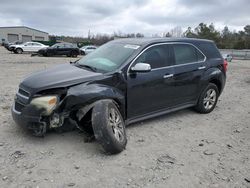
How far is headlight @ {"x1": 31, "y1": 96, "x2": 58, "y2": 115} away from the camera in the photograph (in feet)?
11.7

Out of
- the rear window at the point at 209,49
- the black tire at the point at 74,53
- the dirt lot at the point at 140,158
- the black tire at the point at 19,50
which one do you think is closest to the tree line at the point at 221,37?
the black tire at the point at 74,53

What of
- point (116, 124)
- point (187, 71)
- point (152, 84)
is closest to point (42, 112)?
point (116, 124)

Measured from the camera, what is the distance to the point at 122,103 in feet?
13.5

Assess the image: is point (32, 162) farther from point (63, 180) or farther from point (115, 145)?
point (115, 145)

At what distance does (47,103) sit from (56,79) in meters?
0.46

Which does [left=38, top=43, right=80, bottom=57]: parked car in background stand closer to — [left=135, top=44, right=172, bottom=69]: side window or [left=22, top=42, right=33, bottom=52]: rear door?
[left=22, top=42, right=33, bottom=52]: rear door

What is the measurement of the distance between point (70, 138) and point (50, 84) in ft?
3.22

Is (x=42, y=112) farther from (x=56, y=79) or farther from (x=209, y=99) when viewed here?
(x=209, y=99)

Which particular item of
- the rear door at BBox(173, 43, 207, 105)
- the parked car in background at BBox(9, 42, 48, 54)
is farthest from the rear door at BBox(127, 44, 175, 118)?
the parked car in background at BBox(9, 42, 48, 54)

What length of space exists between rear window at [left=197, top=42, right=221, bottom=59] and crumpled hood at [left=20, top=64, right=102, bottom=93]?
2.83 metres

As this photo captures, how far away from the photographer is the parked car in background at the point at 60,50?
24.2 meters

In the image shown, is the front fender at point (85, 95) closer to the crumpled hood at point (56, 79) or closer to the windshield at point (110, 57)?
the crumpled hood at point (56, 79)

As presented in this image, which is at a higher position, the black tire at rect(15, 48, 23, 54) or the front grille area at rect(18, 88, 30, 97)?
the black tire at rect(15, 48, 23, 54)

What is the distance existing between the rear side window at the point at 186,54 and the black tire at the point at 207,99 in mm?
734
